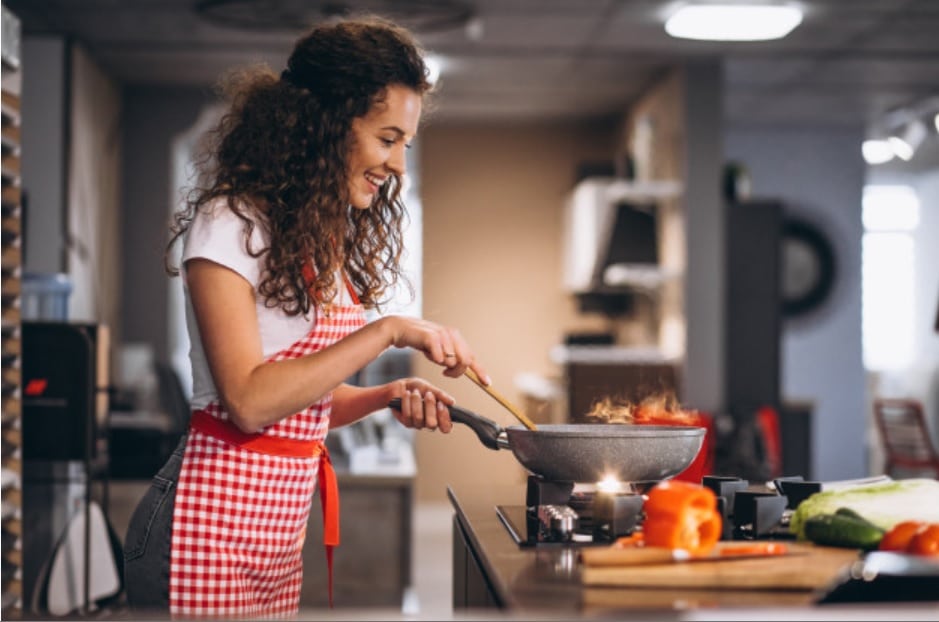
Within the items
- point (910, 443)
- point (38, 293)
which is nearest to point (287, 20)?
point (38, 293)

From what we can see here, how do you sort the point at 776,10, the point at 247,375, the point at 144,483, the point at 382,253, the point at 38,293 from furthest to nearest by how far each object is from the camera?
1. the point at 776,10
2. the point at 144,483
3. the point at 38,293
4. the point at 382,253
5. the point at 247,375

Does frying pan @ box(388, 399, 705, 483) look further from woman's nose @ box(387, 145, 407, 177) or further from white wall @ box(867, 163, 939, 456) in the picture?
white wall @ box(867, 163, 939, 456)

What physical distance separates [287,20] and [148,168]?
2194mm

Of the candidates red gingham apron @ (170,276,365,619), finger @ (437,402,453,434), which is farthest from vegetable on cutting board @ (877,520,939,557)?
red gingham apron @ (170,276,365,619)

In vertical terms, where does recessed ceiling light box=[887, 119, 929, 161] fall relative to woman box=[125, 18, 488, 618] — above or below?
above

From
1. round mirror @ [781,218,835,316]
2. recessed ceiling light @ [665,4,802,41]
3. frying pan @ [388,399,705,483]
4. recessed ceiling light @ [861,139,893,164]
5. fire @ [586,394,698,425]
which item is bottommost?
frying pan @ [388,399,705,483]

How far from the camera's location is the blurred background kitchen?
3.95m

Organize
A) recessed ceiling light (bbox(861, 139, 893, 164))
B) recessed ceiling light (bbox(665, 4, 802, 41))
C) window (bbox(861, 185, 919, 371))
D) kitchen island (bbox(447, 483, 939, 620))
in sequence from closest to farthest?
kitchen island (bbox(447, 483, 939, 620)), recessed ceiling light (bbox(665, 4, 802, 41)), recessed ceiling light (bbox(861, 139, 893, 164)), window (bbox(861, 185, 919, 371))

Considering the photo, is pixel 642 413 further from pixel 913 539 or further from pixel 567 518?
pixel 913 539

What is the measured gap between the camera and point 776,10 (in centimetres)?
518

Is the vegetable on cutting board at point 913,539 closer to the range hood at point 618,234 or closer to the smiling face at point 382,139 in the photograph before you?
the smiling face at point 382,139

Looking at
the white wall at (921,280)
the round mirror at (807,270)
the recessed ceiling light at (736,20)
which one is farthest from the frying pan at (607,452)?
the white wall at (921,280)

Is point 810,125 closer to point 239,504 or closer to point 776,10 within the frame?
point 776,10

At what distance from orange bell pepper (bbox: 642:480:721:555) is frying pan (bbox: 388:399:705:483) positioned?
0.24 metres
